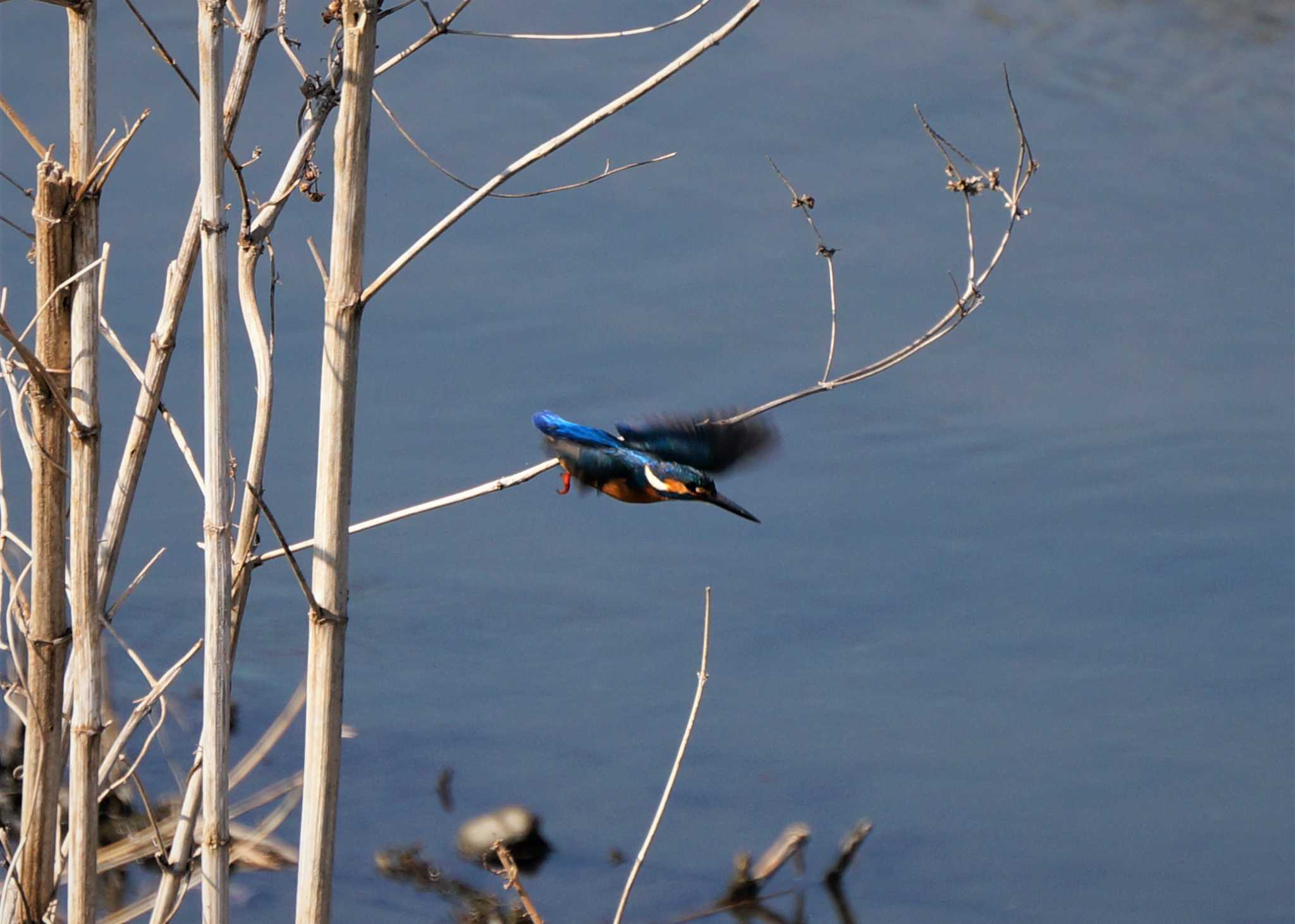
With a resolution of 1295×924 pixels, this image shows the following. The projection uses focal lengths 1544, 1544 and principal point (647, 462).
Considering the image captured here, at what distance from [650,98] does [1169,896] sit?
3.74m

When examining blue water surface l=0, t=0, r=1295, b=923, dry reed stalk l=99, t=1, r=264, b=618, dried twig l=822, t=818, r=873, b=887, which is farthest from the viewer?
blue water surface l=0, t=0, r=1295, b=923

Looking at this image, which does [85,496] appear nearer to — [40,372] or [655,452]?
[40,372]

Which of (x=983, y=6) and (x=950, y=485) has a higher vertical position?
(x=983, y=6)

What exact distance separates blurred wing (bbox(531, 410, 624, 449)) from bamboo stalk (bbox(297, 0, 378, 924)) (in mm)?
395

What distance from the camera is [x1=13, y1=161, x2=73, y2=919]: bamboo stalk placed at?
6.06 ft

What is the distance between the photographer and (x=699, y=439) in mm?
2008

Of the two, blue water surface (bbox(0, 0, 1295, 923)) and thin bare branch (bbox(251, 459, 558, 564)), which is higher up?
thin bare branch (bbox(251, 459, 558, 564))

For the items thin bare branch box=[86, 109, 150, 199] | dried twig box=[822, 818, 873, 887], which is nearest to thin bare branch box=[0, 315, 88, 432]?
thin bare branch box=[86, 109, 150, 199]

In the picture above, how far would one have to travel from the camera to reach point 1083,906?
3.96m

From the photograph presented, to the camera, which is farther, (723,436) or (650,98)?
(650,98)

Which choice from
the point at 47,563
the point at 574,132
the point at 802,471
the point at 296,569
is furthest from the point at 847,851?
the point at 574,132

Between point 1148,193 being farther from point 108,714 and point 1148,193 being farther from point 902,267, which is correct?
point 108,714

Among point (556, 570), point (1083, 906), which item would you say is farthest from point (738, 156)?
point (1083, 906)

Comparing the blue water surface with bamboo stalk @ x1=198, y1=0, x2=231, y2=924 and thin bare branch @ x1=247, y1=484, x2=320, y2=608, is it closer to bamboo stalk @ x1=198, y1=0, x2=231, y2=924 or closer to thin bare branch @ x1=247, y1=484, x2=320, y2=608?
bamboo stalk @ x1=198, y1=0, x2=231, y2=924
